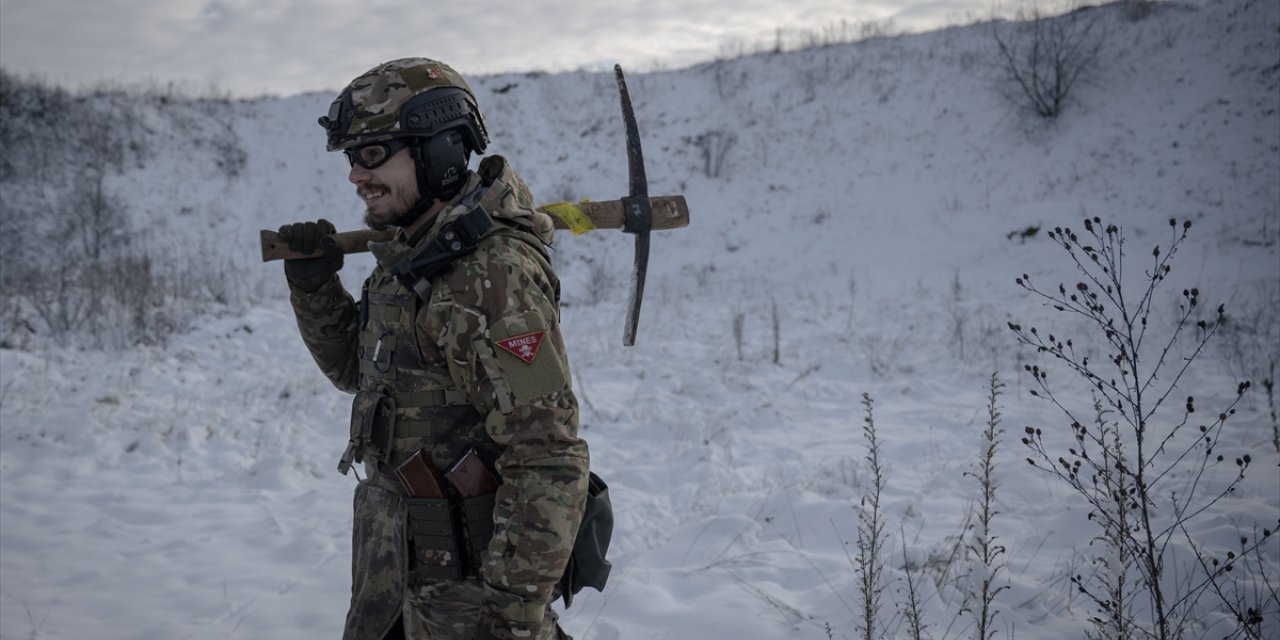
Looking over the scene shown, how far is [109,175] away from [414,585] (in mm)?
21445

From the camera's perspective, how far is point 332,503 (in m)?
5.20

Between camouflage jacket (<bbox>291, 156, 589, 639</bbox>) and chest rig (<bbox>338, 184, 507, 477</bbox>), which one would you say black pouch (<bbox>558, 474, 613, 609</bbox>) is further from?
chest rig (<bbox>338, 184, 507, 477</bbox>)

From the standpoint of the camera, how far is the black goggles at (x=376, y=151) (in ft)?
6.81

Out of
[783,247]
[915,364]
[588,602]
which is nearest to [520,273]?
[588,602]

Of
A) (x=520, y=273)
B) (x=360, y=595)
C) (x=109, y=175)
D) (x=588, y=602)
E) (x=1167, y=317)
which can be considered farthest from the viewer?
(x=109, y=175)

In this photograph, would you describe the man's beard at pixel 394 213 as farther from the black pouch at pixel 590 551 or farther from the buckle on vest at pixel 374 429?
the black pouch at pixel 590 551

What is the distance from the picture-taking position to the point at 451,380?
A: 6.51 ft

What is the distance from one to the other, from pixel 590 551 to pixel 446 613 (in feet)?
1.39

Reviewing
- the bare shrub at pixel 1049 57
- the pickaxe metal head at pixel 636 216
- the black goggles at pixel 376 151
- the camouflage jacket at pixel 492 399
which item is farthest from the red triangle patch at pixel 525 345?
the bare shrub at pixel 1049 57

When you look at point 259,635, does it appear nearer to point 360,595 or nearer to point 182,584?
point 182,584

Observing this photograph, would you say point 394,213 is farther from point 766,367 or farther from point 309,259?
point 766,367

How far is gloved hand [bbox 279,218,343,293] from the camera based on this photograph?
8.13ft

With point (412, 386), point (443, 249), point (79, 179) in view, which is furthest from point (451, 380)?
point (79, 179)

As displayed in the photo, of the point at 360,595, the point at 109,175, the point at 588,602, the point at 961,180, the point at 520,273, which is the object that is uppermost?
the point at 109,175
